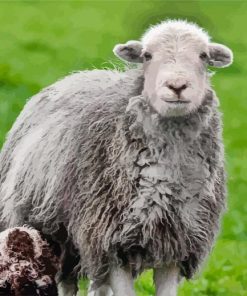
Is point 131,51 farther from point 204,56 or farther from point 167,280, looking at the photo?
point 167,280

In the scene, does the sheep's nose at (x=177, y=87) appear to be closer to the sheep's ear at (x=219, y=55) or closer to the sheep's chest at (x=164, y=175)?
the sheep's chest at (x=164, y=175)

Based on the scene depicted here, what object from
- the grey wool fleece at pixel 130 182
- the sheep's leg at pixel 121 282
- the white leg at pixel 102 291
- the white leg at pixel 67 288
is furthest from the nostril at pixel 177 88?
the white leg at pixel 67 288

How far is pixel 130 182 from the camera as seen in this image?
7.14m

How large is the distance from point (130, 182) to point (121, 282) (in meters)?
0.58

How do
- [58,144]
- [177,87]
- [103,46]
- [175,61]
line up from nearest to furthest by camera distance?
[177,87], [175,61], [58,144], [103,46]

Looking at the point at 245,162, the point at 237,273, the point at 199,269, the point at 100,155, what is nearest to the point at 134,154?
the point at 100,155

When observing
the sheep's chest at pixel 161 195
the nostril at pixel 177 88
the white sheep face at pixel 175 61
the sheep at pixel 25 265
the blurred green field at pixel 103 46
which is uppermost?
the blurred green field at pixel 103 46

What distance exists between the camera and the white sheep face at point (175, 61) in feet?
22.6

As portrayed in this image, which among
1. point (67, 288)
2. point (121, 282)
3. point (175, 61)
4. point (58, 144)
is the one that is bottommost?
point (121, 282)

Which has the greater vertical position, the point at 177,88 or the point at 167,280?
the point at 177,88

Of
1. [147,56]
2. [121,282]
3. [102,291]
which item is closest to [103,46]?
[102,291]

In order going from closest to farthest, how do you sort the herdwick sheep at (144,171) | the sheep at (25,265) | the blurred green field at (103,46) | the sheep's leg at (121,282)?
the sheep at (25,265)
the herdwick sheep at (144,171)
the sheep's leg at (121,282)
the blurred green field at (103,46)

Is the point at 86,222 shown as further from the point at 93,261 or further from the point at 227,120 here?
the point at 227,120

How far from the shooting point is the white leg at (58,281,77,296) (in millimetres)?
8039
